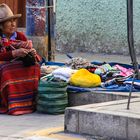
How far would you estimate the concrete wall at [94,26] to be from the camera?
47.9 ft

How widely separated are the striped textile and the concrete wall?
660cm

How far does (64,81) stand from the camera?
8.31 meters

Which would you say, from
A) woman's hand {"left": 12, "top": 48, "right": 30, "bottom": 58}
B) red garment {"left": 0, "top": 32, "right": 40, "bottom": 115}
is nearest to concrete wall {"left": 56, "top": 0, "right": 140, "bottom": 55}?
red garment {"left": 0, "top": 32, "right": 40, "bottom": 115}

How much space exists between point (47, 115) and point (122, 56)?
6908mm

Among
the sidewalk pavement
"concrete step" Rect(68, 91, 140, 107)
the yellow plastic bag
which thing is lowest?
the sidewalk pavement

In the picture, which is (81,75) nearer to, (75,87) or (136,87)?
(75,87)

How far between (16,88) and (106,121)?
2050 millimetres

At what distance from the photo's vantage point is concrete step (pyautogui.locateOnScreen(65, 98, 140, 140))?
6.14 metres

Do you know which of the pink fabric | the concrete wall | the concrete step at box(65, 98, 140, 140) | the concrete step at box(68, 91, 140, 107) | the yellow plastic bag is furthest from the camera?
the concrete wall

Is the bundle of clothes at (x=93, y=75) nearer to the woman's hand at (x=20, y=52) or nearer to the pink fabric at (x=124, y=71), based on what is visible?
the pink fabric at (x=124, y=71)

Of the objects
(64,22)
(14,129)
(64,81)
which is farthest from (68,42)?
(14,129)

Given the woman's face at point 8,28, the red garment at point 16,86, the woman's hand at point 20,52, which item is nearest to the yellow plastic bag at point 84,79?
the red garment at point 16,86

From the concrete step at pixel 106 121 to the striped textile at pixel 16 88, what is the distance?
4.92ft

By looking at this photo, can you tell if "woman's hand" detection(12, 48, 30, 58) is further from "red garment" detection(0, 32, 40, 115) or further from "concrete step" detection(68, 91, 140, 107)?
"concrete step" detection(68, 91, 140, 107)
